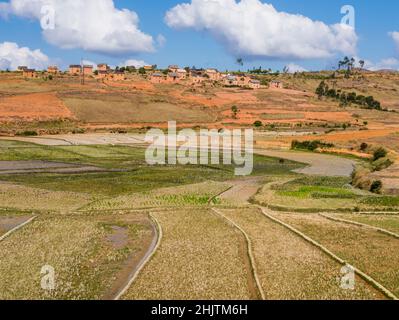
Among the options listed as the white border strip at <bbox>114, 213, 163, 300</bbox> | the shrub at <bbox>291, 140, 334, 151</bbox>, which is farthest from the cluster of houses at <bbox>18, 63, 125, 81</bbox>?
the white border strip at <bbox>114, 213, 163, 300</bbox>

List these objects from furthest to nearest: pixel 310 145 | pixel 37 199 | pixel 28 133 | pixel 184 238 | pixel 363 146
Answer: pixel 28 133 → pixel 310 145 → pixel 363 146 → pixel 37 199 → pixel 184 238

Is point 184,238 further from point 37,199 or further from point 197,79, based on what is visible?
point 197,79

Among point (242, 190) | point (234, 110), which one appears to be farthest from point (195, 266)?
point (234, 110)

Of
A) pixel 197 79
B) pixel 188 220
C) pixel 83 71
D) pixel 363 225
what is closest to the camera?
pixel 363 225

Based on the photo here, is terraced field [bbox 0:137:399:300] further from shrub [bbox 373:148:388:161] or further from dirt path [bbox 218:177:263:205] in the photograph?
shrub [bbox 373:148:388:161]

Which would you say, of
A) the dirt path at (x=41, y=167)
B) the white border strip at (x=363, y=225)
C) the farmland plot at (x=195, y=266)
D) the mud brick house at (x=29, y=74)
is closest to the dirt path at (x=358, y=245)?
the white border strip at (x=363, y=225)
